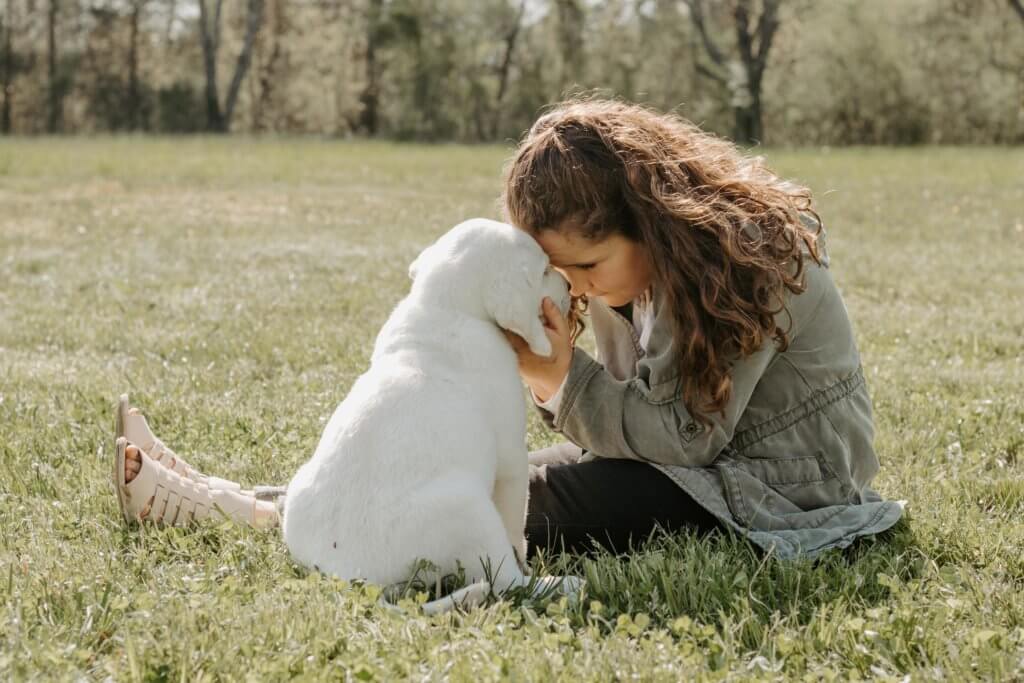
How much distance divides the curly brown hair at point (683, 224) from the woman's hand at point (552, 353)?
0.27 metres

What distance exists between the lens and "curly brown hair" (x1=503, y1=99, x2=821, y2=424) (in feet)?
11.1

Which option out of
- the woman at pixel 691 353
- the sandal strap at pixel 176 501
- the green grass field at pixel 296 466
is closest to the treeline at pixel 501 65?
the green grass field at pixel 296 466

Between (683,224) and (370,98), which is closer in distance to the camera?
(683,224)

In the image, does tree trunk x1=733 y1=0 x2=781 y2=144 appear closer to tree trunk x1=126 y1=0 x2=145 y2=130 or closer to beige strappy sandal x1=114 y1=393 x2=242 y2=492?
tree trunk x1=126 y1=0 x2=145 y2=130

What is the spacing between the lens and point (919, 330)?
7.32 m

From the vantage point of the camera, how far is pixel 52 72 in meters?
41.5

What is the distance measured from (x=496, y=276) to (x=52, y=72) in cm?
4313

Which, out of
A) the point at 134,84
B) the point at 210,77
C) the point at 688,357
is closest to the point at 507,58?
the point at 210,77

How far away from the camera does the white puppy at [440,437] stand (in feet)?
9.64

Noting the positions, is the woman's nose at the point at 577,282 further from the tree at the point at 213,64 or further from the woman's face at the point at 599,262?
the tree at the point at 213,64

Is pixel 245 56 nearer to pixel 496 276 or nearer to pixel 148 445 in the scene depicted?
pixel 148 445

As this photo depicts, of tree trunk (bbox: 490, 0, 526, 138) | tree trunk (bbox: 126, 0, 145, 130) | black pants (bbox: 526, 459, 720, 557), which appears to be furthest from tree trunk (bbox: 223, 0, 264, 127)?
black pants (bbox: 526, 459, 720, 557)

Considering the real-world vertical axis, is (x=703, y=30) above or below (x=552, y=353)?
above

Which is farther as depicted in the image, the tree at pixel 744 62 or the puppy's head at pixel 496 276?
the tree at pixel 744 62
